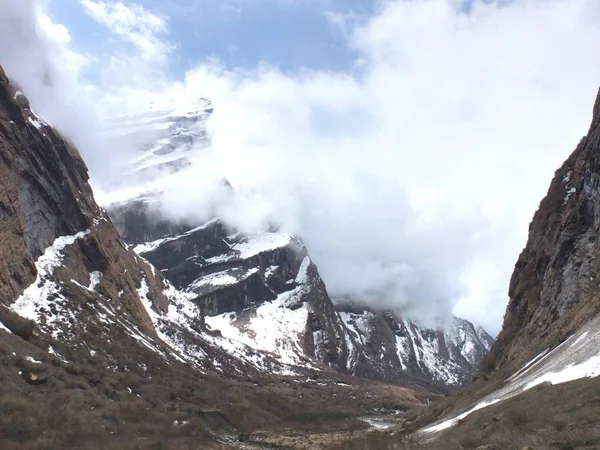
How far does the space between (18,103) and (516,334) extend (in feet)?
359

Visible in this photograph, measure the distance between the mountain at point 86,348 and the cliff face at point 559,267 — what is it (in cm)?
3146

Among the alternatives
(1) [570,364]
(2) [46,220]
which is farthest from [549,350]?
(2) [46,220]

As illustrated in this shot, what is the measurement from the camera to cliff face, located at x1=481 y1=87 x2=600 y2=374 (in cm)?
4831

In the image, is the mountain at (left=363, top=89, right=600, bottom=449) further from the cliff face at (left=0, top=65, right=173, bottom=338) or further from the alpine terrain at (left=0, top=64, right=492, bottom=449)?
the cliff face at (left=0, top=65, right=173, bottom=338)

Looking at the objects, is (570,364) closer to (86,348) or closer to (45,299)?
(86,348)

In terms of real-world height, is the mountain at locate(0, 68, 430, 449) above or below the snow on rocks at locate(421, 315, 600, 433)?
above

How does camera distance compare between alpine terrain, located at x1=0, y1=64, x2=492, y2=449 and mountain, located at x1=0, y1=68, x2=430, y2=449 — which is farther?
alpine terrain, located at x1=0, y1=64, x2=492, y2=449

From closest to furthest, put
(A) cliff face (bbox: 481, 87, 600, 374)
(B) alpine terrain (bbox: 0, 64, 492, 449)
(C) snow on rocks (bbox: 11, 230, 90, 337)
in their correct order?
(B) alpine terrain (bbox: 0, 64, 492, 449) < (A) cliff face (bbox: 481, 87, 600, 374) < (C) snow on rocks (bbox: 11, 230, 90, 337)

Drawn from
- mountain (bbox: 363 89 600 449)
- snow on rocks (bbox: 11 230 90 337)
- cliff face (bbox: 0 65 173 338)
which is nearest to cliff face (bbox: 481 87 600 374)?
mountain (bbox: 363 89 600 449)

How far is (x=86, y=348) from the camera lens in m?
84.9

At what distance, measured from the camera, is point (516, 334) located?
232 ft

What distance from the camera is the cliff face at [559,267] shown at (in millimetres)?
48312

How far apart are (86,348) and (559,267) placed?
228 ft

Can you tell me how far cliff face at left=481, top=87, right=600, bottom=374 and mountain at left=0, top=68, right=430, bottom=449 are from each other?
31.5 metres
